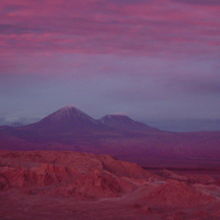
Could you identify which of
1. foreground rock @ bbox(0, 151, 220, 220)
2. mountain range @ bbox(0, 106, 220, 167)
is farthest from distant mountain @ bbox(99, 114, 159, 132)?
foreground rock @ bbox(0, 151, 220, 220)

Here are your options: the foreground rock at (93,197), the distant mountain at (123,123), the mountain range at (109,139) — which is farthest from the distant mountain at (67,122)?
the foreground rock at (93,197)

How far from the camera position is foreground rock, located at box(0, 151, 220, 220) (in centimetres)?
1827

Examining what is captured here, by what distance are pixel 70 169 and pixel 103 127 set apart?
8488 cm

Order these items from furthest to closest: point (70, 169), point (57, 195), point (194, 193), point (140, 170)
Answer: point (140, 170) < point (70, 169) < point (57, 195) < point (194, 193)

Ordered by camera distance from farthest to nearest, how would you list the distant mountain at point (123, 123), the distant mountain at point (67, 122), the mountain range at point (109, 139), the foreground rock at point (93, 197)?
the distant mountain at point (123, 123) → the distant mountain at point (67, 122) → the mountain range at point (109, 139) → the foreground rock at point (93, 197)

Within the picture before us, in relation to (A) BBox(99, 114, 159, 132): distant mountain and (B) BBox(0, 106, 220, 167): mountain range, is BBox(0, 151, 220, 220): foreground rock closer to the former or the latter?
(B) BBox(0, 106, 220, 167): mountain range

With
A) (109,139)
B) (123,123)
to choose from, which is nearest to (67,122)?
(123,123)

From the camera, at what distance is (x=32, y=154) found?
37.2m

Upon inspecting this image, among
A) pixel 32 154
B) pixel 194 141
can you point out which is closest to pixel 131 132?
pixel 194 141

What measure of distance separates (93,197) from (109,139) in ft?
232

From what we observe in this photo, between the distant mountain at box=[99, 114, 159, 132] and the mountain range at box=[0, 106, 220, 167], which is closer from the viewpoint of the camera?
the mountain range at box=[0, 106, 220, 167]

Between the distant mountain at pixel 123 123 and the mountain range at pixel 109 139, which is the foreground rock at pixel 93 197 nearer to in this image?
the mountain range at pixel 109 139

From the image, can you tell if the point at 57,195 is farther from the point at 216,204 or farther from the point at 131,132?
the point at 131,132

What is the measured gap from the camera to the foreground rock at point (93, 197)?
18272mm
